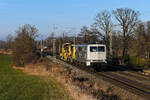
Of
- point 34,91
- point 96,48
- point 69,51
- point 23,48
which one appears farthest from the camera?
point 23,48

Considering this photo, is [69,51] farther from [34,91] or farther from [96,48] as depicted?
[34,91]

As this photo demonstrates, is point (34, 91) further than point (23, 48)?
No

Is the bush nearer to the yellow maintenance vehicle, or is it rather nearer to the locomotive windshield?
the yellow maintenance vehicle

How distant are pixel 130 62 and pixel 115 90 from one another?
18.4 meters

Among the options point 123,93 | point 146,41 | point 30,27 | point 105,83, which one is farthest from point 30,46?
point 123,93

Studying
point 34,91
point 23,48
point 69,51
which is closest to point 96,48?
point 34,91

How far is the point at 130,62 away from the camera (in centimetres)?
3200

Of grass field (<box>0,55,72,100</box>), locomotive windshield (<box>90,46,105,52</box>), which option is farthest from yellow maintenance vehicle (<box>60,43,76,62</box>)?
grass field (<box>0,55,72,100</box>)

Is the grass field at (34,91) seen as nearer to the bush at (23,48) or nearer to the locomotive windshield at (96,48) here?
the locomotive windshield at (96,48)

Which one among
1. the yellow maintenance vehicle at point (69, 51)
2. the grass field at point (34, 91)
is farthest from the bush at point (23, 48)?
the grass field at point (34, 91)

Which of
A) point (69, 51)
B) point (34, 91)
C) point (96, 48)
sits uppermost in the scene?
point (96, 48)

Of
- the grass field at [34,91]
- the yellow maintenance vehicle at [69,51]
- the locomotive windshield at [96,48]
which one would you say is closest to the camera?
the grass field at [34,91]

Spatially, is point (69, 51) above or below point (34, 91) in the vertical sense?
above

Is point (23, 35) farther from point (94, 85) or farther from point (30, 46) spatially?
point (94, 85)
